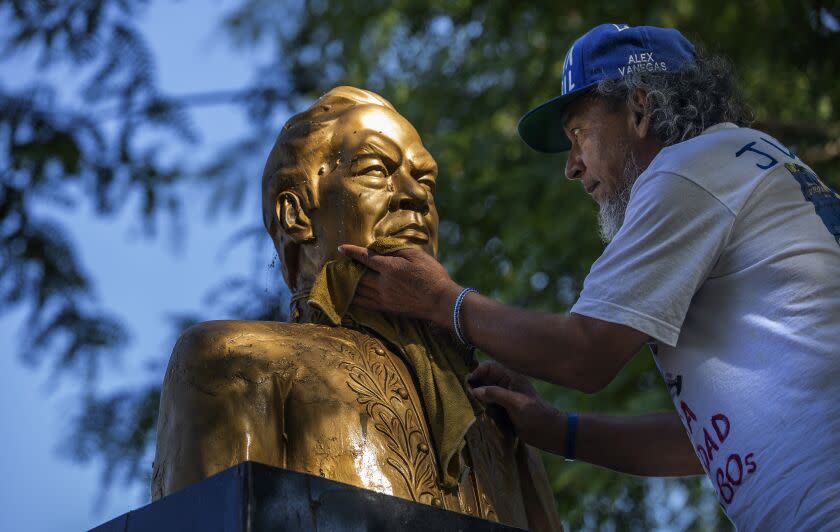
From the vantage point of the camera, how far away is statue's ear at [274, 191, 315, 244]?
3.60 m

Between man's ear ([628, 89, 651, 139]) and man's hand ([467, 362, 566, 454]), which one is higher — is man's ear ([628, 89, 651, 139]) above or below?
above

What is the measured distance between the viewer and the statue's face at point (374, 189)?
354cm

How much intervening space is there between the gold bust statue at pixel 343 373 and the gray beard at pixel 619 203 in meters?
0.50

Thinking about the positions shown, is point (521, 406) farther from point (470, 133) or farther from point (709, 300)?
point (470, 133)

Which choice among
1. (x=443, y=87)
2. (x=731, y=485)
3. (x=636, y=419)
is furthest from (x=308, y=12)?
A: (x=731, y=485)

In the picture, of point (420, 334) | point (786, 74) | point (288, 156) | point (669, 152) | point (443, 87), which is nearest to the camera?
point (669, 152)

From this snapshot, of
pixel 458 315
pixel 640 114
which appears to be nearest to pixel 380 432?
pixel 458 315

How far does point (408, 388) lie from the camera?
3.32 metres

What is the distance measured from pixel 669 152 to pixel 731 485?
750 mm

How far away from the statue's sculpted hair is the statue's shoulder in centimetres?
38

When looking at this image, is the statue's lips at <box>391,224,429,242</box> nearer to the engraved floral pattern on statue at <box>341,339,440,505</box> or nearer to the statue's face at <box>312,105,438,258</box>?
the statue's face at <box>312,105,438,258</box>

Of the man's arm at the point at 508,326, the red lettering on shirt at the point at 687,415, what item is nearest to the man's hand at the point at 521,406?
the man's arm at the point at 508,326

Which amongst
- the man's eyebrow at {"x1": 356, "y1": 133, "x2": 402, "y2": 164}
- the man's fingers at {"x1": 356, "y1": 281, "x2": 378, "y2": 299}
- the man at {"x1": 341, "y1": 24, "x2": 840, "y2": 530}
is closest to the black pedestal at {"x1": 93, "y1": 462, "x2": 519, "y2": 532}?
Result: the man at {"x1": 341, "y1": 24, "x2": 840, "y2": 530}

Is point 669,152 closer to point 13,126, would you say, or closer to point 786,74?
point 13,126
